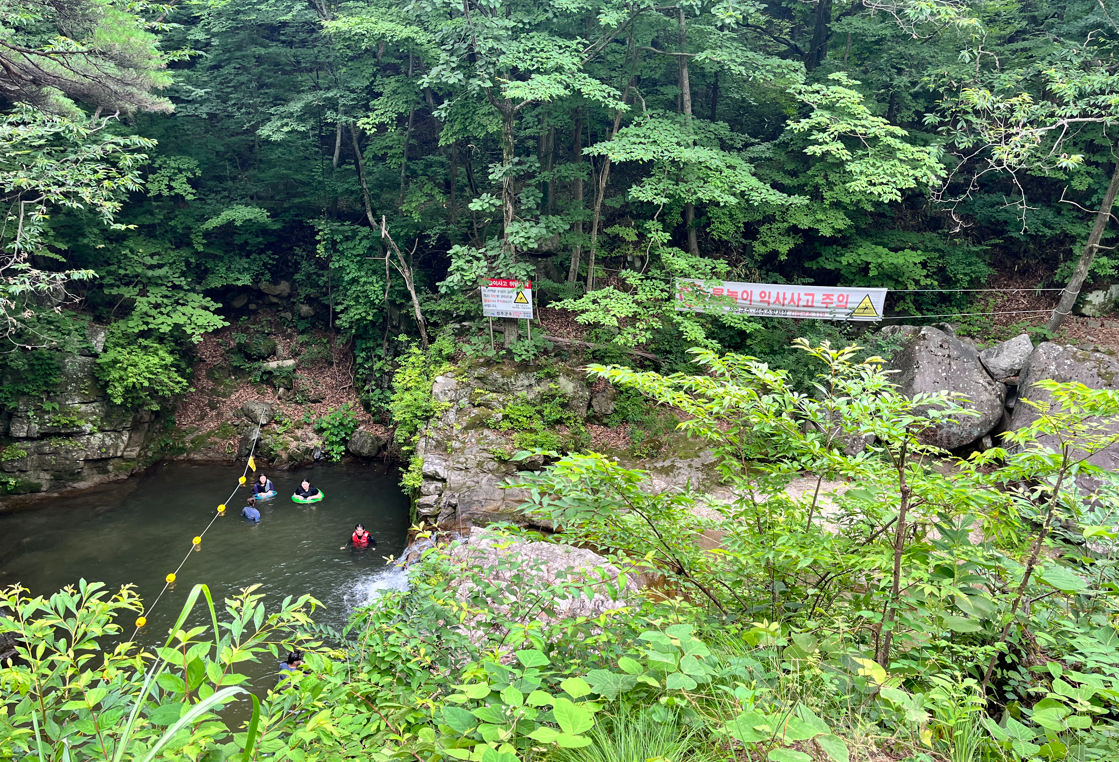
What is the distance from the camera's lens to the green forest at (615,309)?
68.7 inches

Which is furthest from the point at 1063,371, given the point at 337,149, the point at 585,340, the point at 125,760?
the point at 337,149

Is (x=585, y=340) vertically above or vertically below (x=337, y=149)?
below

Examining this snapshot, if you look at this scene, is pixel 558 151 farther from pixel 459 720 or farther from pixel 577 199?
pixel 459 720

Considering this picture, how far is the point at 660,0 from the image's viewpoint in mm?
9867

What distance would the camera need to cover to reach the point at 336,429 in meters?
12.5

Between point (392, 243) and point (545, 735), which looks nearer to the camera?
point (545, 735)

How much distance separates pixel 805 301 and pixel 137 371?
13222mm

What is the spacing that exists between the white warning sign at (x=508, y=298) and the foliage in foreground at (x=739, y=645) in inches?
283

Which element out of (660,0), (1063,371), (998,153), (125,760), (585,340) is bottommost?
(585,340)

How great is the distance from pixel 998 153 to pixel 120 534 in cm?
1549

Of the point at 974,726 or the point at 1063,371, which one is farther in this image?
the point at 1063,371

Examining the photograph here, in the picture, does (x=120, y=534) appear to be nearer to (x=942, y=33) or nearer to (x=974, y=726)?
(x=974, y=726)

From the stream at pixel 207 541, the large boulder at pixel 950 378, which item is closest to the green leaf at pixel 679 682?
the stream at pixel 207 541

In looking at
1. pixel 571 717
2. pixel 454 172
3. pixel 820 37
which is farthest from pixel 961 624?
pixel 820 37
